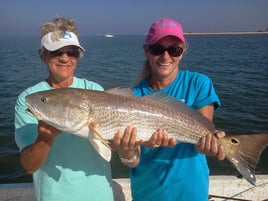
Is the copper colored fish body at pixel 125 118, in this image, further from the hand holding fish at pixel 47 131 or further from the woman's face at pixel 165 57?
the woman's face at pixel 165 57

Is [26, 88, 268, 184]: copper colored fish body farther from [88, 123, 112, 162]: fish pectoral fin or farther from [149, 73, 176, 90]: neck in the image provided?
[149, 73, 176, 90]: neck

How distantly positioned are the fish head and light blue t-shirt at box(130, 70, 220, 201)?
77 centimetres

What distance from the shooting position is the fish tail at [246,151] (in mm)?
3203

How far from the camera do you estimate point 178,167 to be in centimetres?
319

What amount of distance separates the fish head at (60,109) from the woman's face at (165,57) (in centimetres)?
85

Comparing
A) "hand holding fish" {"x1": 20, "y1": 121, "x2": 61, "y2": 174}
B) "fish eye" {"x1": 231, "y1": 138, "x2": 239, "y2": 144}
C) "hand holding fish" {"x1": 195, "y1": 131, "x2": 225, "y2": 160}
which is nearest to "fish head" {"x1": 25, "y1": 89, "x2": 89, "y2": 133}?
"hand holding fish" {"x1": 20, "y1": 121, "x2": 61, "y2": 174}

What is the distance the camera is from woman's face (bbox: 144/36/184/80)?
10.8 feet

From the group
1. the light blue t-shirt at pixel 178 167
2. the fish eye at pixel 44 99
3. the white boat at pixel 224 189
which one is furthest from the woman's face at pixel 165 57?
the white boat at pixel 224 189

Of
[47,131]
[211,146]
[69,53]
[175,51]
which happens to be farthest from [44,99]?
[211,146]

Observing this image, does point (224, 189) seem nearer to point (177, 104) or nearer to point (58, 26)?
point (177, 104)

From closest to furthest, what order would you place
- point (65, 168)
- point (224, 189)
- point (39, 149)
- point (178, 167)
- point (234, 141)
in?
1. point (39, 149)
2. point (65, 168)
3. point (178, 167)
4. point (234, 141)
5. point (224, 189)

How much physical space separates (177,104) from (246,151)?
0.88 m

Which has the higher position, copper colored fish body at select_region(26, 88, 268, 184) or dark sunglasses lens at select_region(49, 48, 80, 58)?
dark sunglasses lens at select_region(49, 48, 80, 58)

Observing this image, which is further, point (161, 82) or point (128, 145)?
point (161, 82)
